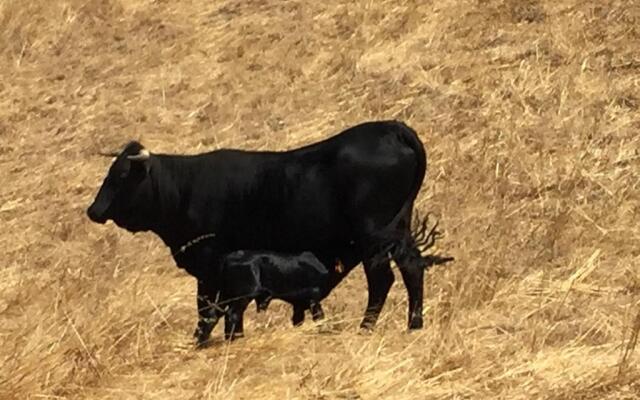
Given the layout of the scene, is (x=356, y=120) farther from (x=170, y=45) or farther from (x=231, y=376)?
(x=231, y=376)

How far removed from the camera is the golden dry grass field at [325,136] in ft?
18.2

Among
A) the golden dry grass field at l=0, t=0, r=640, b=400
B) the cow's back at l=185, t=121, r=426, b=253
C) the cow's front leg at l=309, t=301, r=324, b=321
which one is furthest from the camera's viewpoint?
the cow's back at l=185, t=121, r=426, b=253

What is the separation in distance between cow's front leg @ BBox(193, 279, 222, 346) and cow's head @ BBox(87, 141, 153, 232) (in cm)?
62

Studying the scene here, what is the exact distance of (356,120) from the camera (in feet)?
46.8

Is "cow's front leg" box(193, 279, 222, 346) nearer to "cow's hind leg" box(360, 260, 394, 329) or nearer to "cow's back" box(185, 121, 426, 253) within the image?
"cow's back" box(185, 121, 426, 253)

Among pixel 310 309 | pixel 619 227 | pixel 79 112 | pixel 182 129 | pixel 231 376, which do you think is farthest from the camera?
pixel 79 112

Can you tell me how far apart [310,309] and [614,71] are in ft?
23.3

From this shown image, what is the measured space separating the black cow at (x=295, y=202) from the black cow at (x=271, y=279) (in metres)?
0.26

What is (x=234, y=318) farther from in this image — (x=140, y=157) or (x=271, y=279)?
(x=140, y=157)

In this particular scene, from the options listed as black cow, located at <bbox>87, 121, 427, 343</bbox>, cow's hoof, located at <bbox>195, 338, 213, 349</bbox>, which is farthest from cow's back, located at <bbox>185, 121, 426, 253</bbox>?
cow's hoof, located at <bbox>195, 338, 213, 349</bbox>

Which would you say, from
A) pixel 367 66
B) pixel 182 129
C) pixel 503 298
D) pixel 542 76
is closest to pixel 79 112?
pixel 182 129

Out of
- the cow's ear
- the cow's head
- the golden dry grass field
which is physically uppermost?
the cow's ear

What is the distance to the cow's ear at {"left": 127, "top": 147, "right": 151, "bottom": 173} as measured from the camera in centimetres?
783

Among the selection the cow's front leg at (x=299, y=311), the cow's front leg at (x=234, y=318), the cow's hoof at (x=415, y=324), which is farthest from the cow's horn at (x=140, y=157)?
the cow's hoof at (x=415, y=324)
